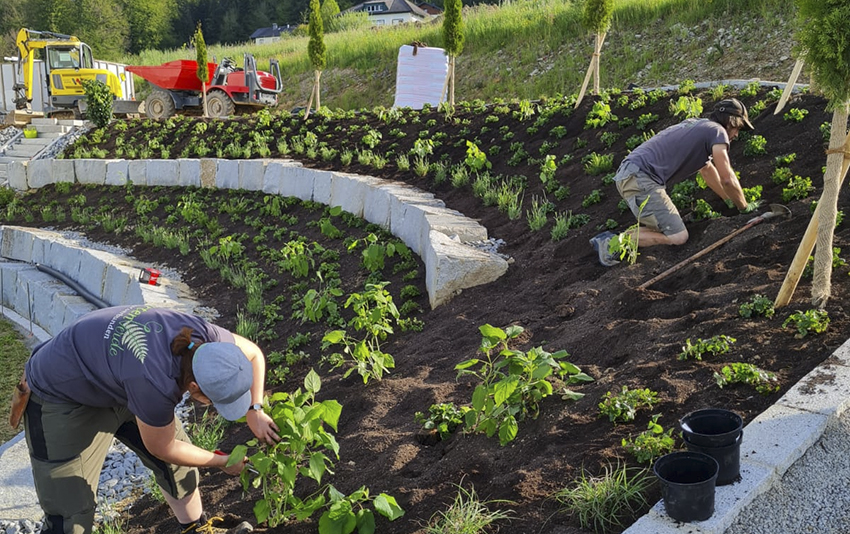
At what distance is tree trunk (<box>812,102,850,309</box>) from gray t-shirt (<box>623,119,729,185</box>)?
4.58 feet

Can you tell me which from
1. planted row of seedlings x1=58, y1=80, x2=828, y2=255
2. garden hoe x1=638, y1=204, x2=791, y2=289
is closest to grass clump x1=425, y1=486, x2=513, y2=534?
garden hoe x1=638, y1=204, x2=791, y2=289

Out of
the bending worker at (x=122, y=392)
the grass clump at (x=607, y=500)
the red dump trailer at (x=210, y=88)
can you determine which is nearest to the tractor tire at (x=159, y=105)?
the red dump trailer at (x=210, y=88)

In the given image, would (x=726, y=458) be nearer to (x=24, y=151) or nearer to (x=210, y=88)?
(x=24, y=151)

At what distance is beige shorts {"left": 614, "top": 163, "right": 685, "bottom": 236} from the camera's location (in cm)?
458

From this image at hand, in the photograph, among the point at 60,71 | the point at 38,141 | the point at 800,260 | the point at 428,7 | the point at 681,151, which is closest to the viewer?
the point at 800,260

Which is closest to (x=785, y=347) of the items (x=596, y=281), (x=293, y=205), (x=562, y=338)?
(x=562, y=338)

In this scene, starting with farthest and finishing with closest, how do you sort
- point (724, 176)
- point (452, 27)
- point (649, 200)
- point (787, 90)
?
1. point (452, 27)
2. point (787, 90)
3. point (649, 200)
4. point (724, 176)

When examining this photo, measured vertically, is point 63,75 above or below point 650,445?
above

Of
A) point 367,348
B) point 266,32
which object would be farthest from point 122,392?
point 266,32

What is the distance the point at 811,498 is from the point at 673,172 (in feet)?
9.11

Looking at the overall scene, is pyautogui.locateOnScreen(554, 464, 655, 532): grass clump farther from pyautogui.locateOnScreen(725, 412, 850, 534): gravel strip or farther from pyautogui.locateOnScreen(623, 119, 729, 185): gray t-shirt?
pyautogui.locateOnScreen(623, 119, 729, 185): gray t-shirt

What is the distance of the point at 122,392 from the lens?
2697 mm

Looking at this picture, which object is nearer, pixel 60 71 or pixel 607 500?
pixel 607 500

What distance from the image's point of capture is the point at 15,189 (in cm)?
1228
